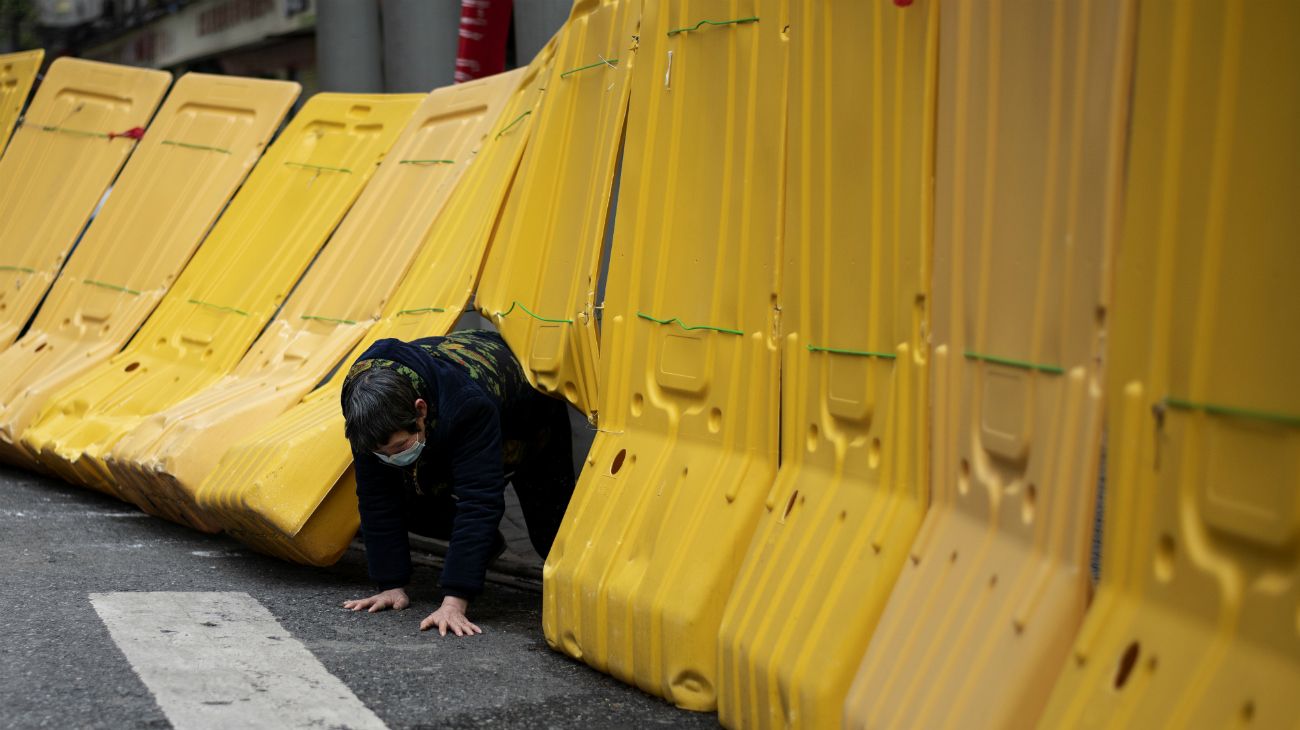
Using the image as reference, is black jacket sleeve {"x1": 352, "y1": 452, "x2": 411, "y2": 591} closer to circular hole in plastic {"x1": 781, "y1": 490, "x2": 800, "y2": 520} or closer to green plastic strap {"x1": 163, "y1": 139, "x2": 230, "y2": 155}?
circular hole in plastic {"x1": 781, "y1": 490, "x2": 800, "y2": 520}

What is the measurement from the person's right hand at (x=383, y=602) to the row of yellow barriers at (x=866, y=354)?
421 millimetres

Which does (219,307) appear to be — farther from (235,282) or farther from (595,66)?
(595,66)

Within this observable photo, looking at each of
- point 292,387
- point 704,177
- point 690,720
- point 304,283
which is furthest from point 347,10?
point 690,720

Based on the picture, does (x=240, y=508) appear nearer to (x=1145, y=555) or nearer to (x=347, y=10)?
(x=1145, y=555)

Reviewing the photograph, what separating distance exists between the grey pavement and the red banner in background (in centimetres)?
393

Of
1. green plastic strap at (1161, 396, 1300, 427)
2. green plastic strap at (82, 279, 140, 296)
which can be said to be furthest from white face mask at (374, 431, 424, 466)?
green plastic strap at (82, 279, 140, 296)

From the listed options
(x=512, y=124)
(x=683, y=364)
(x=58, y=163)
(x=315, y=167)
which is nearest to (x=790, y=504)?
(x=683, y=364)

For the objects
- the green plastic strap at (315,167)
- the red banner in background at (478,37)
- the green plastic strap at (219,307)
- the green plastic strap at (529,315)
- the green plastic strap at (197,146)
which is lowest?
the green plastic strap at (219,307)

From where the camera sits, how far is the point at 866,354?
130 inches

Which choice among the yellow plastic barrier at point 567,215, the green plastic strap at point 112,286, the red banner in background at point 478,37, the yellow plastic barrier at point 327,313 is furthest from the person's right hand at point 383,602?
the red banner in background at point 478,37

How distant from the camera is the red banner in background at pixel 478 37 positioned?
348 inches

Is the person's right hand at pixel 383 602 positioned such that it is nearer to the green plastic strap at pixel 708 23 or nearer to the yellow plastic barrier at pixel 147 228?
the green plastic strap at pixel 708 23

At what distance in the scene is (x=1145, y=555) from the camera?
2391 millimetres

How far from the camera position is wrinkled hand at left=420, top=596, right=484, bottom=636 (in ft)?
14.0
